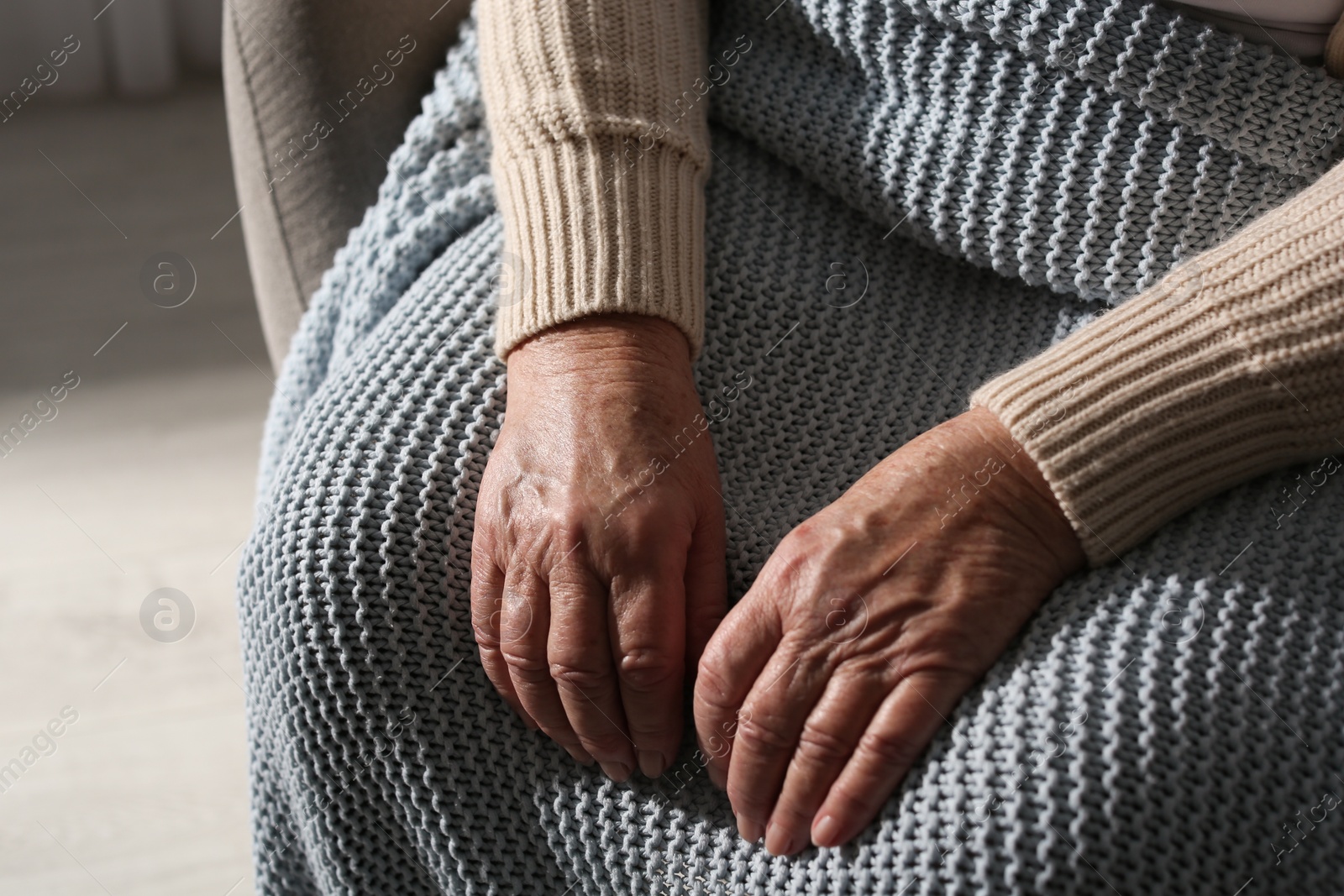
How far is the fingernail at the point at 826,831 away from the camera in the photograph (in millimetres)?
566

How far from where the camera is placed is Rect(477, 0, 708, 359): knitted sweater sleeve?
721 millimetres

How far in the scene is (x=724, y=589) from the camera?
66 centimetres

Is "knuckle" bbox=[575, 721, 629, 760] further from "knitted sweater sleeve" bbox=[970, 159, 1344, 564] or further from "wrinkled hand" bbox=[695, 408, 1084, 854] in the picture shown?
"knitted sweater sleeve" bbox=[970, 159, 1344, 564]

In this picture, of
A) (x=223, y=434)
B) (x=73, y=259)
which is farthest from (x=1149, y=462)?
(x=73, y=259)

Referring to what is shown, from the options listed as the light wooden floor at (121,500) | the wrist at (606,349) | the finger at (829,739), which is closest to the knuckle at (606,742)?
the finger at (829,739)

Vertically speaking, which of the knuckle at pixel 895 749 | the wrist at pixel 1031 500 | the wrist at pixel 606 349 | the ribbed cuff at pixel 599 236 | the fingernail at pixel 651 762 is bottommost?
the fingernail at pixel 651 762

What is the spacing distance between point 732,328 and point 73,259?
141 cm

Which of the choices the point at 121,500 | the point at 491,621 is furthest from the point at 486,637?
the point at 121,500

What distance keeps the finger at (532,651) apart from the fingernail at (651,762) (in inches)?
1.4

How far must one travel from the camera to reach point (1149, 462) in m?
0.60

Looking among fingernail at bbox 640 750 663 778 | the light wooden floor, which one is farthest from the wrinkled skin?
the light wooden floor

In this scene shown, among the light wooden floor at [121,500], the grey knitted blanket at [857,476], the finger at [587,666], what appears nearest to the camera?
the grey knitted blanket at [857,476]

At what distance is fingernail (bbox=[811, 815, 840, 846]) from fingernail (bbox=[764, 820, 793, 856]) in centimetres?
1

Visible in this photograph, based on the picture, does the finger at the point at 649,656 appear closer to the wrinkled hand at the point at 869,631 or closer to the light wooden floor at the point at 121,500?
the wrinkled hand at the point at 869,631
